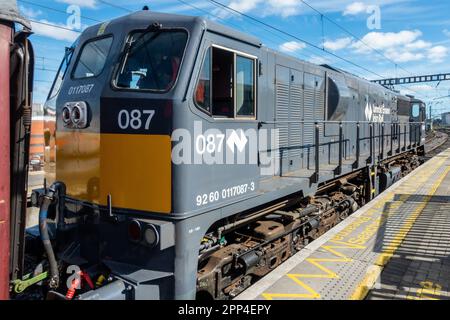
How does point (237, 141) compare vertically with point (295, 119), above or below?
below

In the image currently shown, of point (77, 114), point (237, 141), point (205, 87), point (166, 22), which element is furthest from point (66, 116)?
point (237, 141)

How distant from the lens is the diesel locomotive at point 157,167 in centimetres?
391

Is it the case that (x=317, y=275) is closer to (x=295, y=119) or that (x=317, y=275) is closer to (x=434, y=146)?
(x=295, y=119)

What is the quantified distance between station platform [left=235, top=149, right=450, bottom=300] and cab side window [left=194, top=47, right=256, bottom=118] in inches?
89.5

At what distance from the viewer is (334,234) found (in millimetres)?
7340

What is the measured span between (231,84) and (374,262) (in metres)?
3.56

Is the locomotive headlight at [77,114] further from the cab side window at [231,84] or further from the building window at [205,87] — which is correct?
the cab side window at [231,84]

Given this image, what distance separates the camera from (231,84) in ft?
15.4

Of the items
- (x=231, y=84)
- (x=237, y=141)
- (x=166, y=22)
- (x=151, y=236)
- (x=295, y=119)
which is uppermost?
(x=166, y=22)

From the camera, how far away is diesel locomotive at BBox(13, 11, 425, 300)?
3.91 meters

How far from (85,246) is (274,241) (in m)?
2.78
